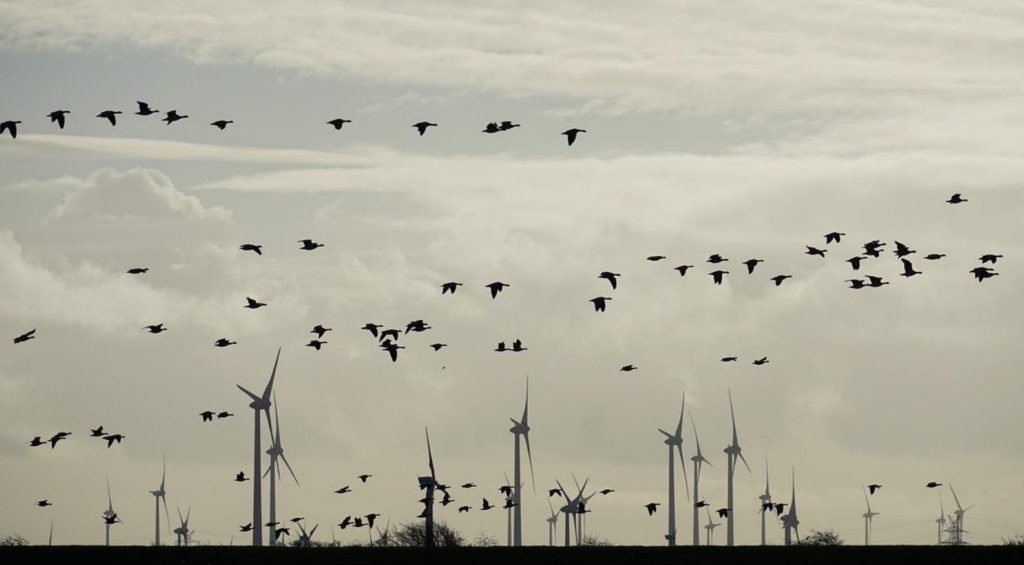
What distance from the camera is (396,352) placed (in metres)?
144
